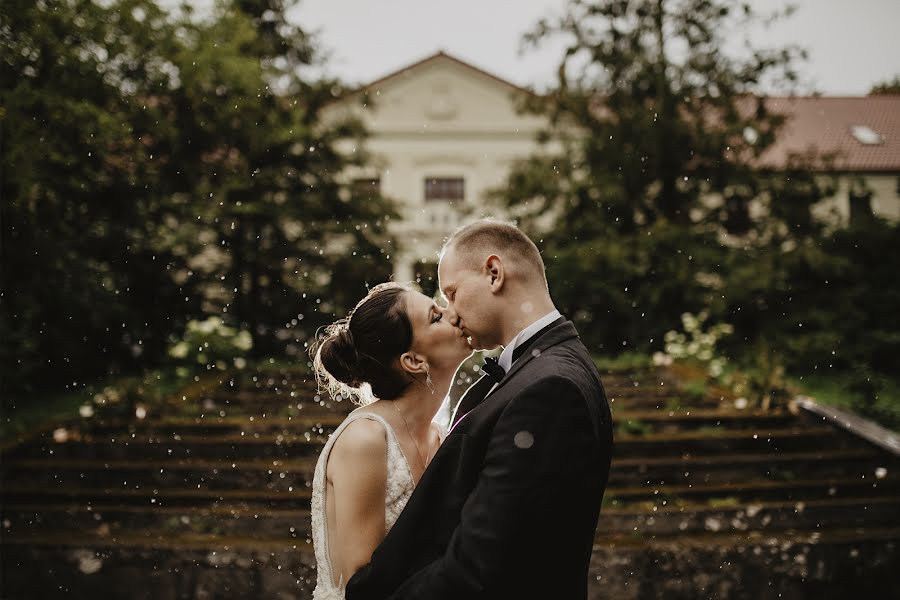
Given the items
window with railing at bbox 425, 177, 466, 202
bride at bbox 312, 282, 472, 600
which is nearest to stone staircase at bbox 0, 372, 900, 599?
bride at bbox 312, 282, 472, 600

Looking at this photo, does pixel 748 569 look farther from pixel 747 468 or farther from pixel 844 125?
pixel 844 125

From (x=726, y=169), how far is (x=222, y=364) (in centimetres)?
1212

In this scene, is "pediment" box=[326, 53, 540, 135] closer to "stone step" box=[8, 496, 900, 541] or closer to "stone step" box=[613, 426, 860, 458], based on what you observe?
"stone step" box=[613, 426, 860, 458]

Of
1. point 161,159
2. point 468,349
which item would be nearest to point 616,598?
point 468,349

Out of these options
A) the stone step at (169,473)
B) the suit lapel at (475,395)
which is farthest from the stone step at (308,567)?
the suit lapel at (475,395)

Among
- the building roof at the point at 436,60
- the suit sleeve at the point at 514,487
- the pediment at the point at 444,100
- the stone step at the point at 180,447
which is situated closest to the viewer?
the suit sleeve at the point at 514,487

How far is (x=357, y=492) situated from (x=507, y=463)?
2.74 ft

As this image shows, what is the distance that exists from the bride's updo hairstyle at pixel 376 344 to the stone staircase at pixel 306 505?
11.8ft

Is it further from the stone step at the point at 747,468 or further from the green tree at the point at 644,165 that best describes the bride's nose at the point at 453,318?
the green tree at the point at 644,165

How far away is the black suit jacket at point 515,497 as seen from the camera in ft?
4.69

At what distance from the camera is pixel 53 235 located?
7930 mm

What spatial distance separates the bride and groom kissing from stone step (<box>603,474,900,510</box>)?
4.72 meters

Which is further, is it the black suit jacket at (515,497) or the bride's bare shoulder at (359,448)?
the bride's bare shoulder at (359,448)

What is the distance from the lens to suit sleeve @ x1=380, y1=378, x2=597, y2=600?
4.64 feet
